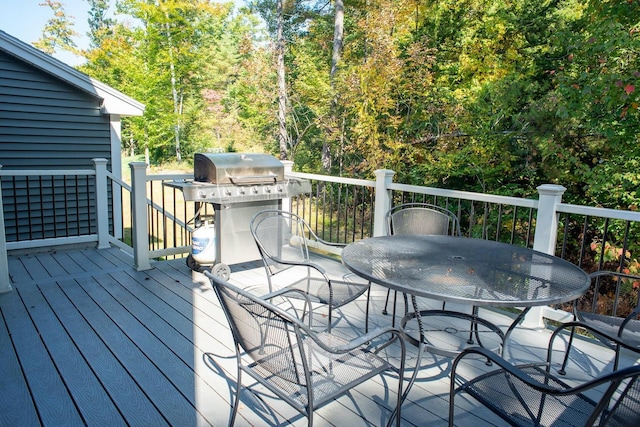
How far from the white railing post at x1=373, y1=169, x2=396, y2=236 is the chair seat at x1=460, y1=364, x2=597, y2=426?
265 cm

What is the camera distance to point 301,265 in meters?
2.66

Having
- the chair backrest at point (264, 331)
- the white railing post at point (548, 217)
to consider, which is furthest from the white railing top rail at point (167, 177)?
the white railing post at point (548, 217)

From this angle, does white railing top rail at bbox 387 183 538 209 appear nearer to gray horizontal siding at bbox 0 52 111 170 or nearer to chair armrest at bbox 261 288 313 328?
chair armrest at bbox 261 288 313 328

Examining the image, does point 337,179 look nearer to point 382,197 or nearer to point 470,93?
point 382,197

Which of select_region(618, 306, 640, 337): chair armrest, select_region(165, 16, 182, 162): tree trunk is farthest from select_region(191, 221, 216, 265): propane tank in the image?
select_region(165, 16, 182, 162): tree trunk

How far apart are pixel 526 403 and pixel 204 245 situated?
3.21 m

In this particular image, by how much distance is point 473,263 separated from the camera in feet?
7.44

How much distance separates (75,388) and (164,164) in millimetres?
20009

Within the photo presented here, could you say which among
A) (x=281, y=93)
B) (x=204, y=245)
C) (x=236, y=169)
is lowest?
(x=204, y=245)

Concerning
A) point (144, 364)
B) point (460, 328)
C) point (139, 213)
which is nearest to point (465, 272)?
point (460, 328)

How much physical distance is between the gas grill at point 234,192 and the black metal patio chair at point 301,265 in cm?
31

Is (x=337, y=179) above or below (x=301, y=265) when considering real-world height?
above

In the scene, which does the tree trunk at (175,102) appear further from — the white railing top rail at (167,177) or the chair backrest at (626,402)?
the chair backrest at (626,402)

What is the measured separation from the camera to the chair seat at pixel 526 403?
146 cm
